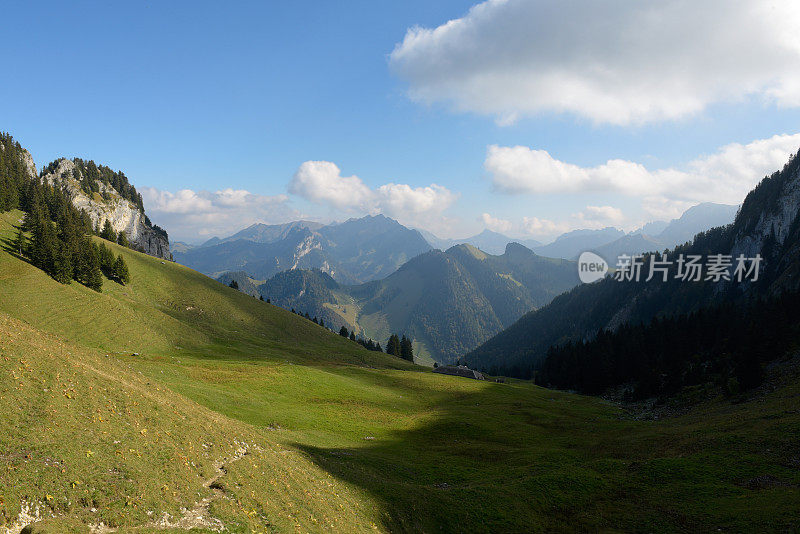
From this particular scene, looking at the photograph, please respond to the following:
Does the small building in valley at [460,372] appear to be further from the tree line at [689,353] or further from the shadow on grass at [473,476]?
the shadow on grass at [473,476]

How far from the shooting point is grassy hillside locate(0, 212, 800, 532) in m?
16.3

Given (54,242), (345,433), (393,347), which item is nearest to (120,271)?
(54,242)

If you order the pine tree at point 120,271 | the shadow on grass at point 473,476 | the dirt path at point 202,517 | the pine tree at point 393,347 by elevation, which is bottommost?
the pine tree at point 393,347

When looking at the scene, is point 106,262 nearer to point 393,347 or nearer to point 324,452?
point 324,452

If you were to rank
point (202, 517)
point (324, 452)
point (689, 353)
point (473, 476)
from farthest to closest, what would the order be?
1. point (689, 353)
2. point (473, 476)
3. point (324, 452)
4. point (202, 517)

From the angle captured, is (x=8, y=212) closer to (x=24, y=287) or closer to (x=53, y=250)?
(x=53, y=250)

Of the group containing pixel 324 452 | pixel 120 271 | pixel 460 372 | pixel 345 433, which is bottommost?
pixel 460 372

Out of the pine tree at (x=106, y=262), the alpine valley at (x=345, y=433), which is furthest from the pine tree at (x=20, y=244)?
the pine tree at (x=106, y=262)

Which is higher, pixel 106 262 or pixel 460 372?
pixel 106 262

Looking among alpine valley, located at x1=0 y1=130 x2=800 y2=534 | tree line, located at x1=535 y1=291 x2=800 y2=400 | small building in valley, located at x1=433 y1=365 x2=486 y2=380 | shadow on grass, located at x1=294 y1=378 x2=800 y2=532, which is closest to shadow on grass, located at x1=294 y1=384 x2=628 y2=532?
shadow on grass, located at x1=294 y1=378 x2=800 y2=532

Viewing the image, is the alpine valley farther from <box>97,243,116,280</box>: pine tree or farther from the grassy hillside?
<box>97,243,116,280</box>: pine tree

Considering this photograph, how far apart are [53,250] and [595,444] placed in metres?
123

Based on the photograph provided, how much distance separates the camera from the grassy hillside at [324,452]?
1631cm

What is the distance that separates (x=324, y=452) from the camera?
3478cm
